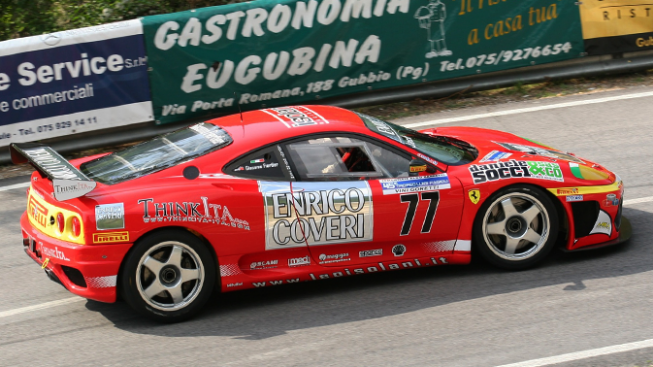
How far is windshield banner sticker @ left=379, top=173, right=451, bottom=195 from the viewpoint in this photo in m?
5.41

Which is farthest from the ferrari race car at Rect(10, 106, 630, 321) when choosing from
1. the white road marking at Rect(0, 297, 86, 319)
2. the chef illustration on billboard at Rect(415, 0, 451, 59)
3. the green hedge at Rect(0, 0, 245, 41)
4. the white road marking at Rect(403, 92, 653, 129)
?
the green hedge at Rect(0, 0, 245, 41)

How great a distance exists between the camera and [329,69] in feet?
32.9

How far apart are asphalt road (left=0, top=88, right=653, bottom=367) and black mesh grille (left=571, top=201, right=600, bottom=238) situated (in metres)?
0.29

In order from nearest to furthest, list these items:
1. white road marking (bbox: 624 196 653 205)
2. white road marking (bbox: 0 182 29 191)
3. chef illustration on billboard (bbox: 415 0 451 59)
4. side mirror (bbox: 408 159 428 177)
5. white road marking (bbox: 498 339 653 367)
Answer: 1. white road marking (bbox: 498 339 653 367)
2. side mirror (bbox: 408 159 428 177)
3. white road marking (bbox: 624 196 653 205)
4. white road marking (bbox: 0 182 29 191)
5. chef illustration on billboard (bbox: 415 0 451 59)

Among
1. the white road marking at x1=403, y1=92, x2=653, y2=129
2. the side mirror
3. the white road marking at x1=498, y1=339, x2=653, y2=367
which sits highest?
the side mirror

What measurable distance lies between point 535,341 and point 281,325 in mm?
1695

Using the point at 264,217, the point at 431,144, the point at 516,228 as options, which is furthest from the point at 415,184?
the point at 264,217

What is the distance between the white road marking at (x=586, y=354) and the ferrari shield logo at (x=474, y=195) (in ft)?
4.51

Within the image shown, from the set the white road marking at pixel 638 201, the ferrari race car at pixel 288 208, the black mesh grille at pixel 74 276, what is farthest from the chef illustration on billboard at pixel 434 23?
the black mesh grille at pixel 74 276

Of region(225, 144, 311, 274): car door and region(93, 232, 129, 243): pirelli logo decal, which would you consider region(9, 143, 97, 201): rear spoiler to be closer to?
region(93, 232, 129, 243): pirelli logo decal

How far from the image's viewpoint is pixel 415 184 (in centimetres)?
545

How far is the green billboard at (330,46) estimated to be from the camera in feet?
31.3

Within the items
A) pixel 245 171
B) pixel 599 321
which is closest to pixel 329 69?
pixel 245 171

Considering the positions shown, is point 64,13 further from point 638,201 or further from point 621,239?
point 621,239
